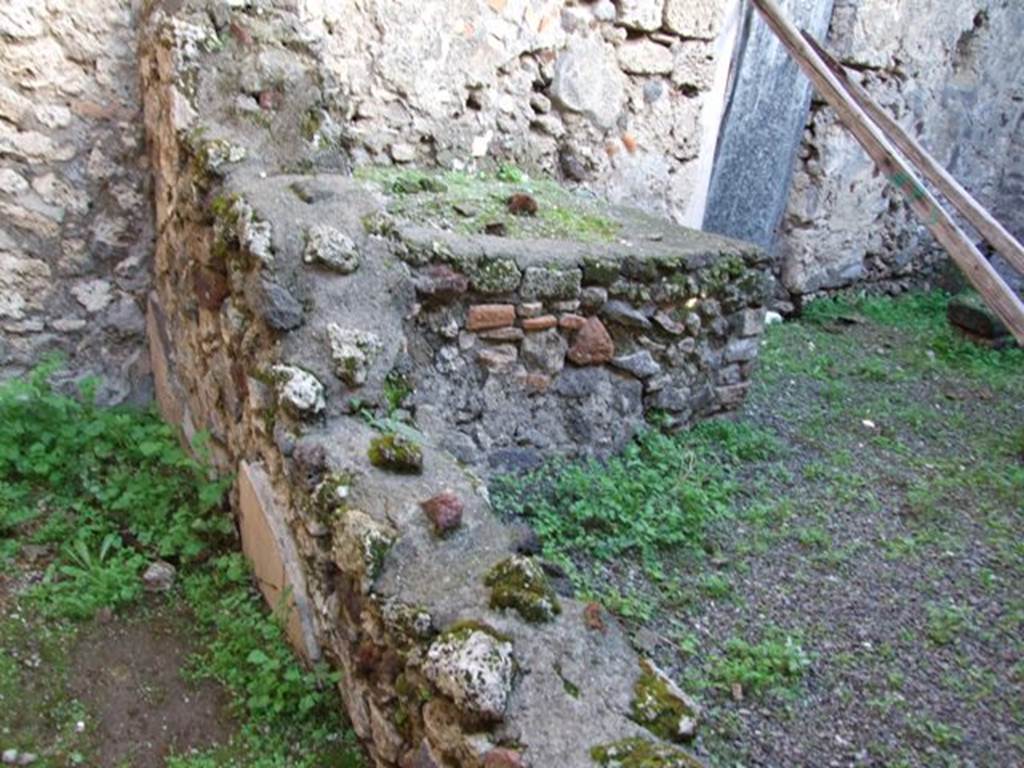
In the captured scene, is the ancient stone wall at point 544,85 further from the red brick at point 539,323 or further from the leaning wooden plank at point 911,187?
the red brick at point 539,323

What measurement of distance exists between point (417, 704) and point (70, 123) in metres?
2.57

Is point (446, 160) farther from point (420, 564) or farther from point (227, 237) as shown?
point (420, 564)

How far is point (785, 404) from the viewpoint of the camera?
169 inches

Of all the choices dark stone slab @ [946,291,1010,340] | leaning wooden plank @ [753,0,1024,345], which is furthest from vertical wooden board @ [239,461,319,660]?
dark stone slab @ [946,291,1010,340]

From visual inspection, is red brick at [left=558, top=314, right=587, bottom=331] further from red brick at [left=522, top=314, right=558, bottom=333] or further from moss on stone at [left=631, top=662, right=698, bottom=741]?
moss on stone at [left=631, top=662, right=698, bottom=741]

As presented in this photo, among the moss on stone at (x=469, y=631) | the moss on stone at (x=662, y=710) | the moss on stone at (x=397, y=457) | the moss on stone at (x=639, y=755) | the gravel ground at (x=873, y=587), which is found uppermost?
the moss on stone at (x=397, y=457)

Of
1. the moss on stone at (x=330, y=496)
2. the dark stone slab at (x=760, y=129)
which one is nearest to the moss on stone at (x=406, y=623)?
the moss on stone at (x=330, y=496)

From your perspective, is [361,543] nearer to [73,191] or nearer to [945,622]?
[945,622]

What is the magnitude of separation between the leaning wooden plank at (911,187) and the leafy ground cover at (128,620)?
2.66 m

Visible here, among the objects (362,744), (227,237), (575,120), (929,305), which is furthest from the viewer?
(929,305)

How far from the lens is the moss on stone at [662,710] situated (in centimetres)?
165

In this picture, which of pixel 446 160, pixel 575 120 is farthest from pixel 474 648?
pixel 575 120

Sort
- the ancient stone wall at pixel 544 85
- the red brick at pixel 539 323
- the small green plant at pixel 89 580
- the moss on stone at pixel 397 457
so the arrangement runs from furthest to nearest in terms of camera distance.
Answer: the ancient stone wall at pixel 544 85 → the red brick at pixel 539 323 → the small green plant at pixel 89 580 → the moss on stone at pixel 397 457

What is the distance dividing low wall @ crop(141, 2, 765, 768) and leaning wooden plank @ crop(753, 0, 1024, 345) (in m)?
0.71
